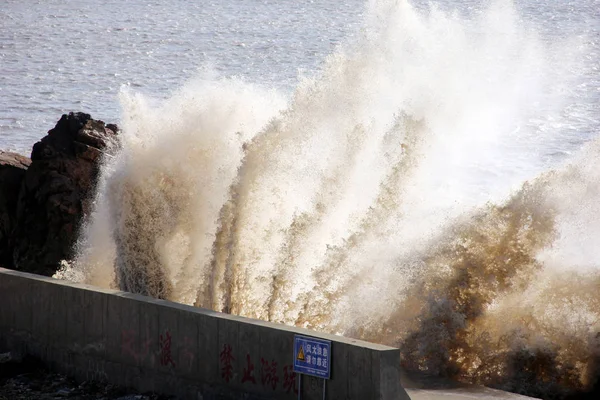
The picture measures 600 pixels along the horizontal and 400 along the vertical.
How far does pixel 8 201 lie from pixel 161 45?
2566 centimetres

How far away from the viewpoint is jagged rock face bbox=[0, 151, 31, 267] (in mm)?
21859

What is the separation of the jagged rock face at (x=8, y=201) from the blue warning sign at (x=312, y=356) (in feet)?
40.1

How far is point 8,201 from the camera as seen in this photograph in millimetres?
21906

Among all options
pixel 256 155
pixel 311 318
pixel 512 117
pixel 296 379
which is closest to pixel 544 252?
pixel 311 318

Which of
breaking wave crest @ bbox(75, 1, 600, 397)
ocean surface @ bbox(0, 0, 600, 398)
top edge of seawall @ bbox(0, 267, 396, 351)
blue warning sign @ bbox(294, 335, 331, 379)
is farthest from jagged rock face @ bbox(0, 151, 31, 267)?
blue warning sign @ bbox(294, 335, 331, 379)

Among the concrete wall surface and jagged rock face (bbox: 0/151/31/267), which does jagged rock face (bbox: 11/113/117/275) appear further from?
the concrete wall surface

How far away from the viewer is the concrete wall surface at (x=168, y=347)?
10438 mm

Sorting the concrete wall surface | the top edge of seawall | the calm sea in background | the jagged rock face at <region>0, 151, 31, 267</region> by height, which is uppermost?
the calm sea in background

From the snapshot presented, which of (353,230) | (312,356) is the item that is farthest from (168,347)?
(353,230)

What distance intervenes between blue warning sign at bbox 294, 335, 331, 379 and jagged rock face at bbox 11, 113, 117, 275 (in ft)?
33.9

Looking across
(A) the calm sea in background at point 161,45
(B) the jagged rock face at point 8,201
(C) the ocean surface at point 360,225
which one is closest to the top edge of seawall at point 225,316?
(C) the ocean surface at point 360,225

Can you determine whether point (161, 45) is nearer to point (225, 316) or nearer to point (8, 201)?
point (8, 201)

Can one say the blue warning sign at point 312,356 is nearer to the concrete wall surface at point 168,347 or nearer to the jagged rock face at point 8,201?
the concrete wall surface at point 168,347

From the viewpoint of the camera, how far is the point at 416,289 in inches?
572
